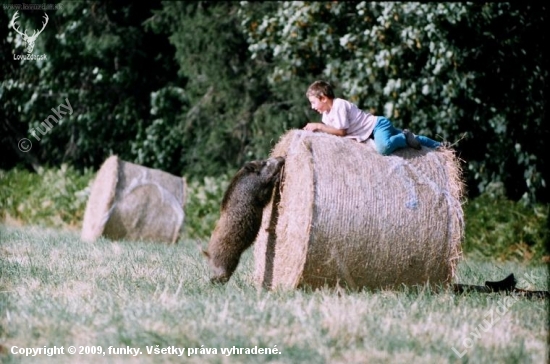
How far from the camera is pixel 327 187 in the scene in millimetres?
6914

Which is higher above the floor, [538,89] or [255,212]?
[538,89]

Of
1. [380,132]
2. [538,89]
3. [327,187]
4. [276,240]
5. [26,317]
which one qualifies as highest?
[538,89]

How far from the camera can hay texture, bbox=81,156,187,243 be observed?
41.2 feet

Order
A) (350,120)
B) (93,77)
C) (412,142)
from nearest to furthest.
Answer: (412,142) < (350,120) < (93,77)

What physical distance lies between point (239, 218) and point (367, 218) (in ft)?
4.25

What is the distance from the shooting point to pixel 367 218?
270 inches

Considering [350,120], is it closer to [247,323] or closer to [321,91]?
[321,91]

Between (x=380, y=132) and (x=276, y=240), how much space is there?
1.44m

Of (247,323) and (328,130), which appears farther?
(328,130)

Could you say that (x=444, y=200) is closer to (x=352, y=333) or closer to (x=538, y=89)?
(x=352, y=333)

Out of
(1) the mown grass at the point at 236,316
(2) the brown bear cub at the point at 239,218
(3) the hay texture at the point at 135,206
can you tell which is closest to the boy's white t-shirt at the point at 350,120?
(2) the brown bear cub at the point at 239,218

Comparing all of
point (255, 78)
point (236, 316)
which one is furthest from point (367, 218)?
point (255, 78)

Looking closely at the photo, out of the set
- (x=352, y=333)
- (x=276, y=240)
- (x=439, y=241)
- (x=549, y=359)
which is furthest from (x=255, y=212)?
(x=549, y=359)

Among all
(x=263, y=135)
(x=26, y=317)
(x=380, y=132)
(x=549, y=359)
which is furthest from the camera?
(x=263, y=135)
